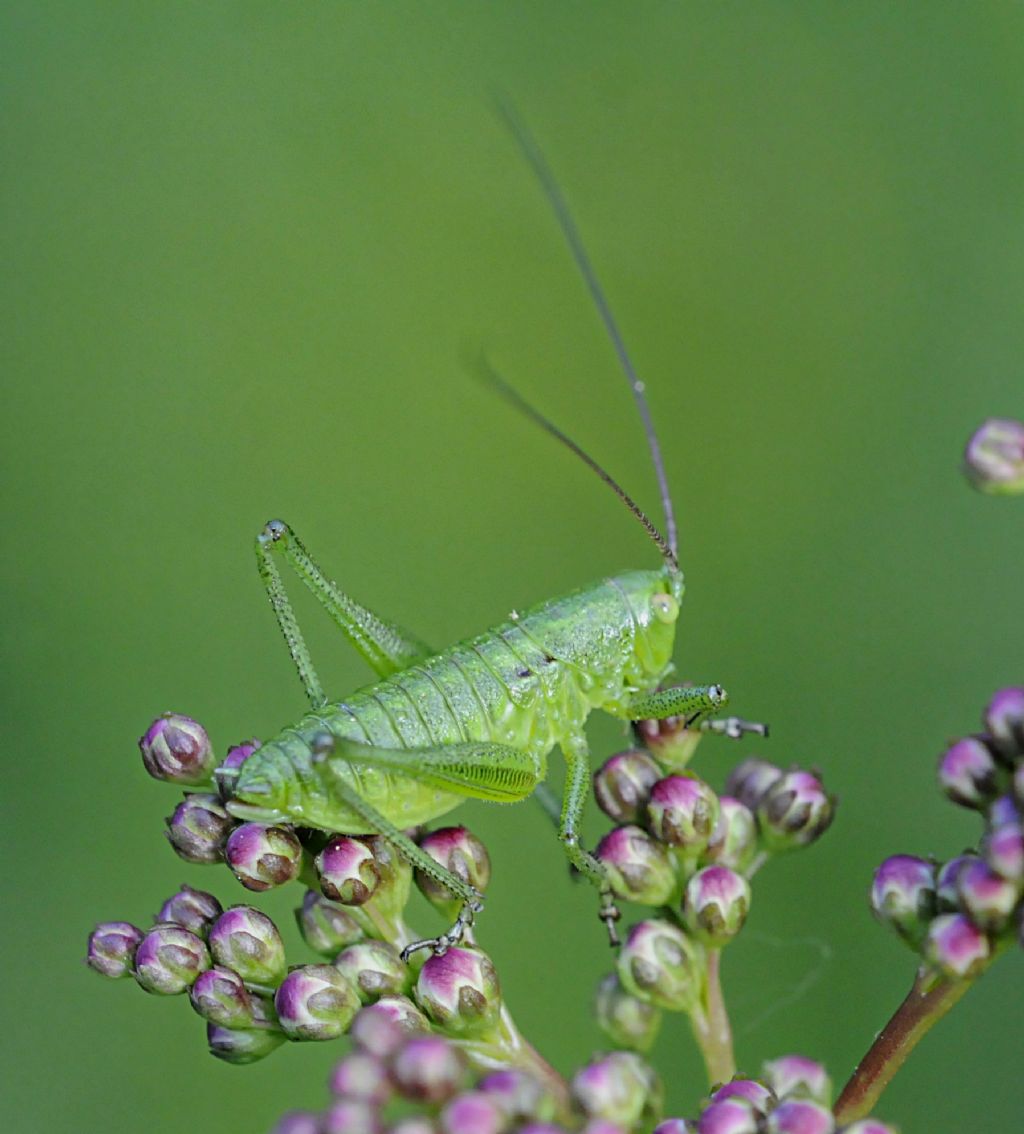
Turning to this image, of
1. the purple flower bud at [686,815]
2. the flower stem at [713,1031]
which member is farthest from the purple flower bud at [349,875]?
the flower stem at [713,1031]

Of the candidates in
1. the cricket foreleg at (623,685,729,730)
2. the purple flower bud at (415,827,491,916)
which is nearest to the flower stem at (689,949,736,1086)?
the purple flower bud at (415,827,491,916)

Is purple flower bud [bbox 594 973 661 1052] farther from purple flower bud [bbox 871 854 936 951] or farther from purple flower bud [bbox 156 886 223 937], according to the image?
purple flower bud [bbox 156 886 223 937]

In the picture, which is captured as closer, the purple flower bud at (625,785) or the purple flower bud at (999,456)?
the purple flower bud at (999,456)

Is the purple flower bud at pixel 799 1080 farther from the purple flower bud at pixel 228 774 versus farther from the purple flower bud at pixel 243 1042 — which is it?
the purple flower bud at pixel 228 774

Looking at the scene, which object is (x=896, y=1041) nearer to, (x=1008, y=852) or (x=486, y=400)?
(x=1008, y=852)

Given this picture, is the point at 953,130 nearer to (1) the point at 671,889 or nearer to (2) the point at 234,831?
(1) the point at 671,889
